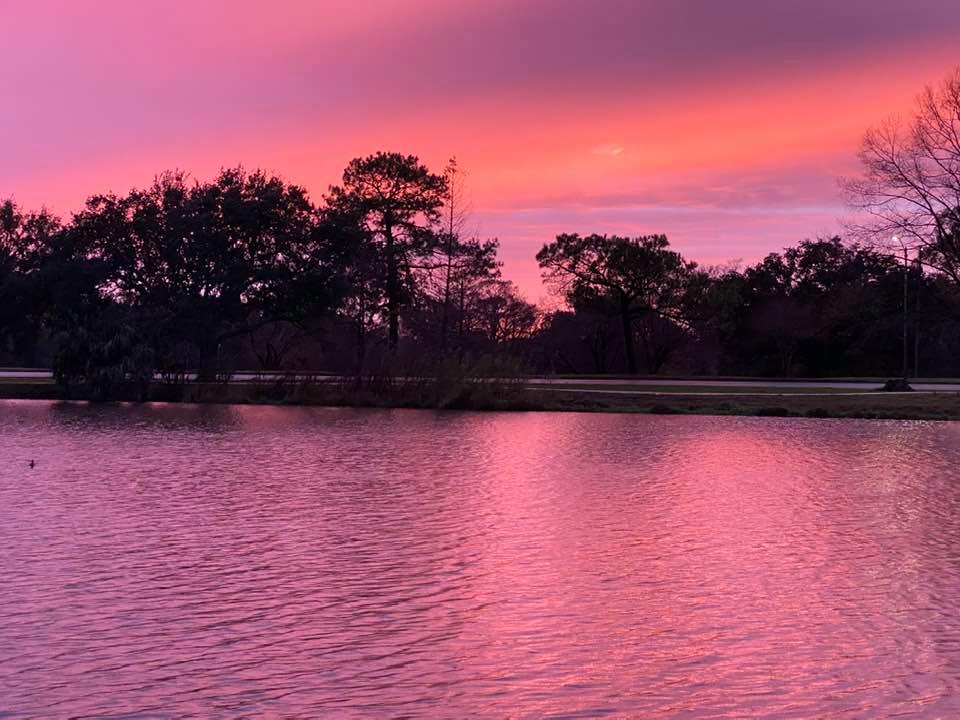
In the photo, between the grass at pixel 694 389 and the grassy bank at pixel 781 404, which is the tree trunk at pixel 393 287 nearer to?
the grass at pixel 694 389

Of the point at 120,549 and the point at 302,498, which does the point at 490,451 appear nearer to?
the point at 302,498

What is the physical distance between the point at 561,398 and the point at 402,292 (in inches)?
1025

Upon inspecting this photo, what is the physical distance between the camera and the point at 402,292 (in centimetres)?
6719

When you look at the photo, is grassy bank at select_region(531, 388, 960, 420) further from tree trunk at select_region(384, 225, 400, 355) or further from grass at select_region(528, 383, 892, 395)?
tree trunk at select_region(384, 225, 400, 355)

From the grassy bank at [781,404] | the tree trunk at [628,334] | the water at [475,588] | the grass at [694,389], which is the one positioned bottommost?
the water at [475,588]

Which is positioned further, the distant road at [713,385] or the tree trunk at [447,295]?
the tree trunk at [447,295]

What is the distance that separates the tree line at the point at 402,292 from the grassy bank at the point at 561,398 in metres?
1.01

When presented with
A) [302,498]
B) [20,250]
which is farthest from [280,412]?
[20,250]

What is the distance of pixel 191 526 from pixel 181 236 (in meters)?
40.5

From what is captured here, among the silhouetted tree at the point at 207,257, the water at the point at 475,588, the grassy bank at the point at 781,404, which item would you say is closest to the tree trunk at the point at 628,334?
the silhouetted tree at the point at 207,257

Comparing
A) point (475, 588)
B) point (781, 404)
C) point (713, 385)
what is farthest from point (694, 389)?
point (475, 588)

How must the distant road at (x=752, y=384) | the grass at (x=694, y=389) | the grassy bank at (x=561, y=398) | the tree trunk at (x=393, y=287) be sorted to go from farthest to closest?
the tree trunk at (x=393, y=287) < the distant road at (x=752, y=384) < the grass at (x=694, y=389) < the grassy bank at (x=561, y=398)

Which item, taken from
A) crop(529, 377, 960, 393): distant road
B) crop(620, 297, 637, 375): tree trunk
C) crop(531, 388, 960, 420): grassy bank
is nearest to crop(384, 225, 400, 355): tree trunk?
crop(529, 377, 960, 393): distant road

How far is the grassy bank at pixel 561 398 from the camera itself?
38.8 metres
